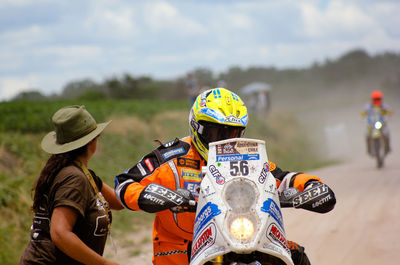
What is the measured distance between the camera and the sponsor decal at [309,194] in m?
3.37

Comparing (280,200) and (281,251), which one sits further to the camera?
(280,200)

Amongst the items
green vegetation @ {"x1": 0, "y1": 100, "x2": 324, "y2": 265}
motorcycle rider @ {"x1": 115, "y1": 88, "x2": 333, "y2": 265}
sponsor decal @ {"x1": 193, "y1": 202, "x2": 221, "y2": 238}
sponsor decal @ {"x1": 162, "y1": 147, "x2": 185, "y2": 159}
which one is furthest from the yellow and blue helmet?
green vegetation @ {"x1": 0, "y1": 100, "x2": 324, "y2": 265}

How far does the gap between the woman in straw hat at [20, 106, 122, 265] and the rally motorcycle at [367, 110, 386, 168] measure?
13626mm

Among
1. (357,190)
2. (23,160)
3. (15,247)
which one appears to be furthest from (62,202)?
(357,190)

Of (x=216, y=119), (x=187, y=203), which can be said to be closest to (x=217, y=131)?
(x=216, y=119)

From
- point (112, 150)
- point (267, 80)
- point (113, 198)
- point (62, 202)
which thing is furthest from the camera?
point (267, 80)

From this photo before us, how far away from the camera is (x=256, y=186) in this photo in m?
3.04

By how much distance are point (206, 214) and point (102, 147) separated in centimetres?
1447

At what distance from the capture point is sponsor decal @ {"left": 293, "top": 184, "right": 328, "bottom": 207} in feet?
11.1

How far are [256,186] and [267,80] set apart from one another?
83503 mm

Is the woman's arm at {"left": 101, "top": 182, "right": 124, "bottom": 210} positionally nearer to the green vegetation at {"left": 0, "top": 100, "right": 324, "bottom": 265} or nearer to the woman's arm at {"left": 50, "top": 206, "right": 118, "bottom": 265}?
the woman's arm at {"left": 50, "top": 206, "right": 118, "bottom": 265}

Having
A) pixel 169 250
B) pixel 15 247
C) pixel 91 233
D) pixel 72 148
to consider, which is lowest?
pixel 15 247

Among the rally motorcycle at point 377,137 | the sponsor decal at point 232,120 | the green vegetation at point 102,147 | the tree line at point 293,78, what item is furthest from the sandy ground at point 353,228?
the tree line at point 293,78

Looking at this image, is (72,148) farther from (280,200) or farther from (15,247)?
(15,247)
